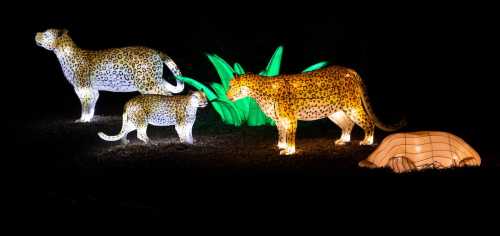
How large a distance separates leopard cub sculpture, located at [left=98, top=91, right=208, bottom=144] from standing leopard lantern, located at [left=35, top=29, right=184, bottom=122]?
1879mm

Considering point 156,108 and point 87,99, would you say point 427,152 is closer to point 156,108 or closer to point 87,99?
point 156,108

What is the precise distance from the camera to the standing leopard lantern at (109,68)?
1161 cm

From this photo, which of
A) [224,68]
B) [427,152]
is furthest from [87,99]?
[427,152]

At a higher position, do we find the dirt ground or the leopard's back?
the leopard's back

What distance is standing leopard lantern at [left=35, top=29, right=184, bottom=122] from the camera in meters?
11.6

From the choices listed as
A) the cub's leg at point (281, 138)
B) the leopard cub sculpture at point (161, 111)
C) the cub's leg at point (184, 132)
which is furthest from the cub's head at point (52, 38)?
the cub's leg at point (281, 138)

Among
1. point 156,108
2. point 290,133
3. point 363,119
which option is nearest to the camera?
point 290,133

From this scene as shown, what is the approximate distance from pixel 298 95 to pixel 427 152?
181 cm

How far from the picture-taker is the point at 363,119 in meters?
9.55

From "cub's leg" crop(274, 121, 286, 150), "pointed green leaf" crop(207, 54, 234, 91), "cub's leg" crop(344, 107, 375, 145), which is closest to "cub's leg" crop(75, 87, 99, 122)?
"pointed green leaf" crop(207, 54, 234, 91)

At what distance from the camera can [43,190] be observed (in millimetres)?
7652

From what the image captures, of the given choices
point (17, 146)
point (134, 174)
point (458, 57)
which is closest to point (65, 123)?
point (17, 146)

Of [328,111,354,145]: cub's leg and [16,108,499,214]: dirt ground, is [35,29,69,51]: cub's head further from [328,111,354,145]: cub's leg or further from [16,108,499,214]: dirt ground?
[328,111,354,145]: cub's leg

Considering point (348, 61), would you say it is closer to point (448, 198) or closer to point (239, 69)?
point (239, 69)
